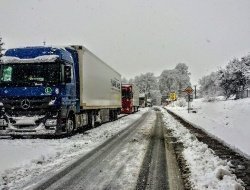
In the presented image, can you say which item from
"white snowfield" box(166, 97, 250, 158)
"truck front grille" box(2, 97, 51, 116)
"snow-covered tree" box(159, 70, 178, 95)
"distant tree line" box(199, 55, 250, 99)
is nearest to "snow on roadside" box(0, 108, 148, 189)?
"truck front grille" box(2, 97, 51, 116)

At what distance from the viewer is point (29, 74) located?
14773 millimetres

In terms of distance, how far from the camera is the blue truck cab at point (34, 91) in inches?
564

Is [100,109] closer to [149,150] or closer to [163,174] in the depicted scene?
[149,150]

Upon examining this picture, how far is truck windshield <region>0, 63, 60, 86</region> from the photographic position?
1464 centimetres

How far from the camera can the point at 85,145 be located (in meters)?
12.9

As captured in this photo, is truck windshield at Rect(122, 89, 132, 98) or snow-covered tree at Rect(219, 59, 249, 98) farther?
snow-covered tree at Rect(219, 59, 249, 98)

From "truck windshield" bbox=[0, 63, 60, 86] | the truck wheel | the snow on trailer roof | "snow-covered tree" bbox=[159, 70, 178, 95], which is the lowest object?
the truck wheel

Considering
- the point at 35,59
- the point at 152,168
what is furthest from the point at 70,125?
the point at 152,168

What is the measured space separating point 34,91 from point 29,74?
819 millimetres

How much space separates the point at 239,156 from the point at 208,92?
11765 centimetres

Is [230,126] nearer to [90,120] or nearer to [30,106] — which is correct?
[90,120]

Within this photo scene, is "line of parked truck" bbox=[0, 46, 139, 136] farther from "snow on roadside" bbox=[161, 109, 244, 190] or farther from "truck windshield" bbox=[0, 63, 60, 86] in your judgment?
"snow on roadside" bbox=[161, 109, 244, 190]

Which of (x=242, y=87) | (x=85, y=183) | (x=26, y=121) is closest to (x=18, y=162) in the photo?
(x=85, y=183)

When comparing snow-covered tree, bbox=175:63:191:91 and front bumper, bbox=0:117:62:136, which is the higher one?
snow-covered tree, bbox=175:63:191:91
